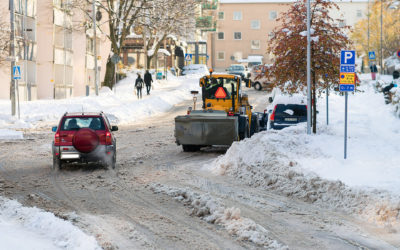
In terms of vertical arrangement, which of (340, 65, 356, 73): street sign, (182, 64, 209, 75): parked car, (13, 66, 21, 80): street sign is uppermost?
(182, 64, 209, 75): parked car

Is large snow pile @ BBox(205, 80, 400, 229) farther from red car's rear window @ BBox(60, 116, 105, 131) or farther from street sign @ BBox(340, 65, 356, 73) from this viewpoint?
red car's rear window @ BBox(60, 116, 105, 131)

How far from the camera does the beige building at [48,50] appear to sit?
3897cm

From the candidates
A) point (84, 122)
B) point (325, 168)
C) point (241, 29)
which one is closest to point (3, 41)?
point (84, 122)

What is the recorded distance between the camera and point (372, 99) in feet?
144

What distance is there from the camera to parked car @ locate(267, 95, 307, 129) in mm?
23891

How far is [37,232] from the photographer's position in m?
9.08

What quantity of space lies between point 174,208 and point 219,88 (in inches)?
437

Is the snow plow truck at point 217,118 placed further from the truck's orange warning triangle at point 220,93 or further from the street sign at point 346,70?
the street sign at point 346,70

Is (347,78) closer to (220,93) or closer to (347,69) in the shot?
(347,69)

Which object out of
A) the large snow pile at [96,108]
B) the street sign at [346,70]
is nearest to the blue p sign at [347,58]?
the street sign at [346,70]

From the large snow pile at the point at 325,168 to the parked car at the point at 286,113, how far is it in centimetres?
143

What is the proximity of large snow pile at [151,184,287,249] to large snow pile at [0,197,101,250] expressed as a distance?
217 cm

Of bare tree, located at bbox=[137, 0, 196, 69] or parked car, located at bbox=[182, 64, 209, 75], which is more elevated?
bare tree, located at bbox=[137, 0, 196, 69]

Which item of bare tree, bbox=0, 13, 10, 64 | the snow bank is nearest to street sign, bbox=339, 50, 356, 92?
the snow bank
